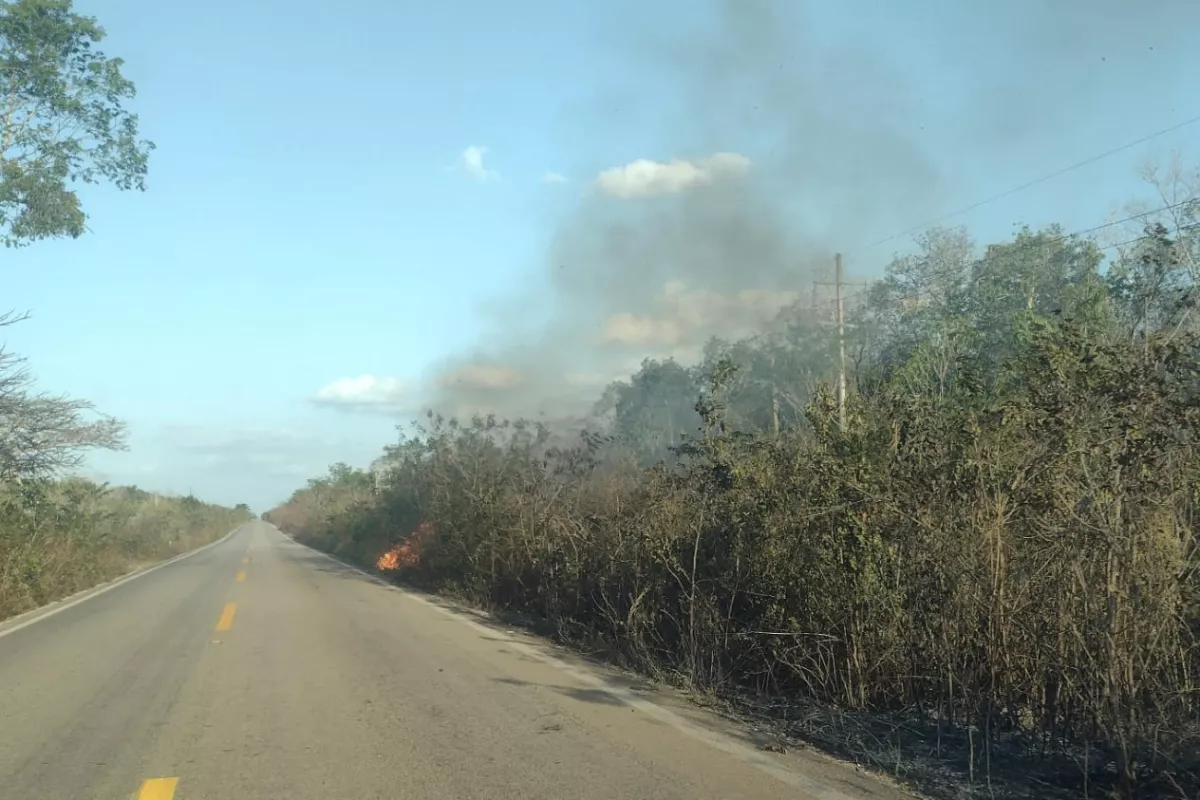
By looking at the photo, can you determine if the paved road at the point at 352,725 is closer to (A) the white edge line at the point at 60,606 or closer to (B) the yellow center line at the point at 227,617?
(B) the yellow center line at the point at 227,617

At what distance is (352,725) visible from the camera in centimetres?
652

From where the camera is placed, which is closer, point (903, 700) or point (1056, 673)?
point (1056, 673)

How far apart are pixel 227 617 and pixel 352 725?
25.9 feet

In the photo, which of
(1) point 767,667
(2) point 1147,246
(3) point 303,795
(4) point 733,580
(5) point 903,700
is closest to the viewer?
(3) point 303,795

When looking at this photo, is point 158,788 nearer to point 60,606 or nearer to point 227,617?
point 227,617

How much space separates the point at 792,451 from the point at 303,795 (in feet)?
15.8

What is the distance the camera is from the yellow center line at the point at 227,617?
12.2 meters

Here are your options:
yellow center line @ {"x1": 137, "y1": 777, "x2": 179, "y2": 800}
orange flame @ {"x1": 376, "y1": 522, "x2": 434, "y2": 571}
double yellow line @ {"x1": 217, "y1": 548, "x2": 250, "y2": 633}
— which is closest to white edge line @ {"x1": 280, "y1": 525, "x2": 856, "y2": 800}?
yellow center line @ {"x1": 137, "y1": 777, "x2": 179, "y2": 800}

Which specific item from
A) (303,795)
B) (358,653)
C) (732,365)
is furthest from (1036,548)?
(358,653)

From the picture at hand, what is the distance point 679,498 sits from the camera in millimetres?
9227

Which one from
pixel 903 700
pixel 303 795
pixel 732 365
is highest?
pixel 732 365

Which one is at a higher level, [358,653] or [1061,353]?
[1061,353]

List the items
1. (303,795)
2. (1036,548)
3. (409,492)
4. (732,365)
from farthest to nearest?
1. (409,492)
2. (732,365)
3. (1036,548)
4. (303,795)

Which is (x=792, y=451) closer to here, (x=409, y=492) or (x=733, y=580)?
(x=733, y=580)
